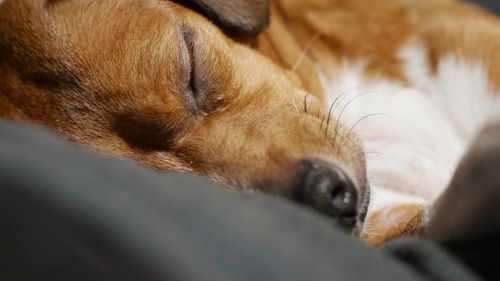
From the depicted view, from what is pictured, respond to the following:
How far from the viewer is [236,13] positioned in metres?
1.48

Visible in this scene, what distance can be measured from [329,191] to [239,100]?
305 mm

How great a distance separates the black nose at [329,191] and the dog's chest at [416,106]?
18.9 inches

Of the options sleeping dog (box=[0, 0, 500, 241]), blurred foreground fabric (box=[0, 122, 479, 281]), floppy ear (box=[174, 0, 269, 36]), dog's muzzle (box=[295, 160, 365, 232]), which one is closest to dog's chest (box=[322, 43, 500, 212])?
sleeping dog (box=[0, 0, 500, 241])

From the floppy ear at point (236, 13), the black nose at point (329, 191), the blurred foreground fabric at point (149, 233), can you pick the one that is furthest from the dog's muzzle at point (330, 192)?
the floppy ear at point (236, 13)

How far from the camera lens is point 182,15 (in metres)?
1.37

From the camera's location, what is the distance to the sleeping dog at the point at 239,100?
118 cm

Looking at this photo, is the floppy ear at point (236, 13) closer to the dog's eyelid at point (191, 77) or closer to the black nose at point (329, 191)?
the dog's eyelid at point (191, 77)

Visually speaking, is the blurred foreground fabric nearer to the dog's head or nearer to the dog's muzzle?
the dog's muzzle

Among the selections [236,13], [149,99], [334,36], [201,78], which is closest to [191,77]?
[201,78]

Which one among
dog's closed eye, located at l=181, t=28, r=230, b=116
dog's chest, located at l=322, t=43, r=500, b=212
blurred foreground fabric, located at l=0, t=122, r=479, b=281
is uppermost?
blurred foreground fabric, located at l=0, t=122, r=479, b=281

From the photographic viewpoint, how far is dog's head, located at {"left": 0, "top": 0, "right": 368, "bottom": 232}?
3.92 feet

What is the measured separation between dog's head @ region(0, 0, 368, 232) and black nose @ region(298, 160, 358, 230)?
0.01m

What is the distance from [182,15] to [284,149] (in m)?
0.39

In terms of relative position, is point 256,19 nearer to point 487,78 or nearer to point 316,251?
point 487,78
